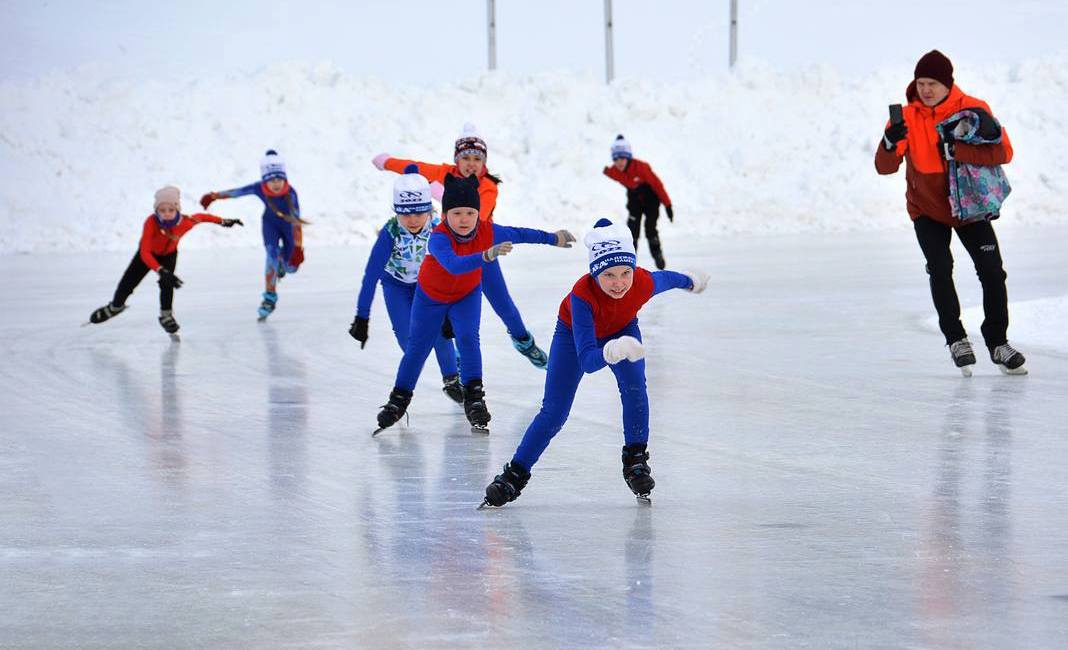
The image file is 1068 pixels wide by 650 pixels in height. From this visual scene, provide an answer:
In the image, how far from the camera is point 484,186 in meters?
9.12

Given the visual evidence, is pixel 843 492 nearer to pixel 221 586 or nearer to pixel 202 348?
pixel 221 586

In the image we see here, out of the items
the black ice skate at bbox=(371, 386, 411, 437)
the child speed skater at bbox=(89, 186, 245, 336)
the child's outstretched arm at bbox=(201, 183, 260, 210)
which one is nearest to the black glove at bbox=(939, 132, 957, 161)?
the black ice skate at bbox=(371, 386, 411, 437)

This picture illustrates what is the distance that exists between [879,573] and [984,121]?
518 cm

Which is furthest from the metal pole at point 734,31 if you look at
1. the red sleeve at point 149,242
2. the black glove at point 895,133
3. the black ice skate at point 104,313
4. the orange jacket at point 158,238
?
the black glove at point 895,133

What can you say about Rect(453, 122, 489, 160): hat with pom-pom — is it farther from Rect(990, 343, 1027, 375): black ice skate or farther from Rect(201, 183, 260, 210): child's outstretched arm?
Rect(201, 183, 260, 210): child's outstretched arm

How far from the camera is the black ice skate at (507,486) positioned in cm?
564

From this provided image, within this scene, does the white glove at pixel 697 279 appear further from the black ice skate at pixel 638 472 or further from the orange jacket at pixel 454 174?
the orange jacket at pixel 454 174

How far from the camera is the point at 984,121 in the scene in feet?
29.8

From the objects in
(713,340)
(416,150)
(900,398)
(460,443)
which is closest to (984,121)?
(900,398)

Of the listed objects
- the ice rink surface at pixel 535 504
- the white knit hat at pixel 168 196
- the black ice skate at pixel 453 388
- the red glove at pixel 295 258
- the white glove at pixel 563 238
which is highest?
the white knit hat at pixel 168 196

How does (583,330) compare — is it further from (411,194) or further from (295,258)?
(295,258)

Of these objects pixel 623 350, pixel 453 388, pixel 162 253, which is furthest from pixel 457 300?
pixel 162 253

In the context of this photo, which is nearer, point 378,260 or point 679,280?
point 679,280

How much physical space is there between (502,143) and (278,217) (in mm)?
26869
